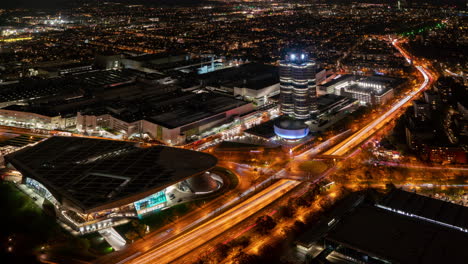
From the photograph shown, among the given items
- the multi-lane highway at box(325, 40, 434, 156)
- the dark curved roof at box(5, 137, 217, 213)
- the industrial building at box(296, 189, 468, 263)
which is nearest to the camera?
the industrial building at box(296, 189, 468, 263)

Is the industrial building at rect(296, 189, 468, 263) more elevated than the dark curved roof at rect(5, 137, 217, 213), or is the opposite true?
the dark curved roof at rect(5, 137, 217, 213)

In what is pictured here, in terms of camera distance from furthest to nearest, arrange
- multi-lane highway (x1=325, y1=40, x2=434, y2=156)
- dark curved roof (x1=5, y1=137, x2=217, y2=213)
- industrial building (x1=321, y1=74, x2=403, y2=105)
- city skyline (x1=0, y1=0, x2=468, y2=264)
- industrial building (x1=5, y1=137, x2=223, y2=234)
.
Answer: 1. industrial building (x1=321, y1=74, x2=403, y2=105)
2. multi-lane highway (x1=325, y1=40, x2=434, y2=156)
3. dark curved roof (x1=5, y1=137, x2=217, y2=213)
4. industrial building (x1=5, y1=137, x2=223, y2=234)
5. city skyline (x1=0, y1=0, x2=468, y2=264)

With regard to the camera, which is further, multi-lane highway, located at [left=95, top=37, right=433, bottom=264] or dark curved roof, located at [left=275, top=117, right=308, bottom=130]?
dark curved roof, located at [left=275, top=117, right=308, bottom=130]

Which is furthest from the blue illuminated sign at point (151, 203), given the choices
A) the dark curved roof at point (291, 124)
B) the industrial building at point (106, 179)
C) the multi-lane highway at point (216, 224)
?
the dark curved roof at point (291, 124)

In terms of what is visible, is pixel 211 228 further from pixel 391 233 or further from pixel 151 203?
pixel 391 233

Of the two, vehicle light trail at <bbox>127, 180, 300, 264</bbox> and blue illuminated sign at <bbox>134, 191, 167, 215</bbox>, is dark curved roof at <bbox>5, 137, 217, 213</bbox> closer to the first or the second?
blue illuminated sign at <bbox>134, 191, 167, 215</bbox>

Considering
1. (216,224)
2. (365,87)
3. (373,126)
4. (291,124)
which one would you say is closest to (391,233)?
(216,224)

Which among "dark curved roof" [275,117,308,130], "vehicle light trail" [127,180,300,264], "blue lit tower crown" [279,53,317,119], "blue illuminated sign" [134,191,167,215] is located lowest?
"vehicle light trail" [127,180,300,264]

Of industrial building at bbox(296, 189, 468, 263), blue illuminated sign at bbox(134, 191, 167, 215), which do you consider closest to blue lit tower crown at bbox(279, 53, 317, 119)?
industrial building at bbox(296, 189, 468, 263)
